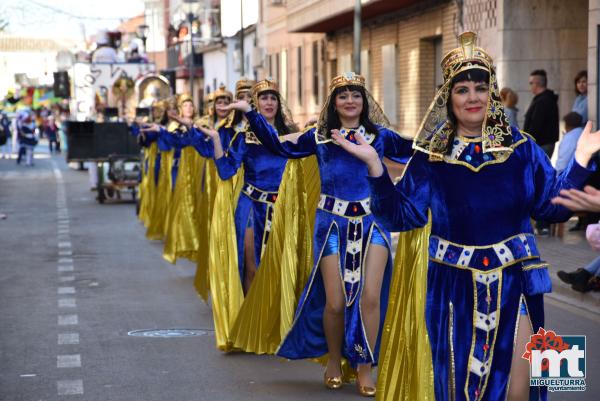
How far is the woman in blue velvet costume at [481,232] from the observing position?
5395mm

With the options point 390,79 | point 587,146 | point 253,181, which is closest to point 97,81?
point 390,79

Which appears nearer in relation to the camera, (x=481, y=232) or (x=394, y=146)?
(x=481, y=232)

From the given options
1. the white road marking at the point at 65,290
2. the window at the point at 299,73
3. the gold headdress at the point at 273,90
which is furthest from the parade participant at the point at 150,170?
the window at the point at 299,73

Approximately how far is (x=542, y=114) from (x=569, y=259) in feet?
11.2

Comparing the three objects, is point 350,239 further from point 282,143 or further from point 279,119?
point 279,119

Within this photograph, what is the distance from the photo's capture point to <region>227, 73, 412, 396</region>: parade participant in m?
7.91

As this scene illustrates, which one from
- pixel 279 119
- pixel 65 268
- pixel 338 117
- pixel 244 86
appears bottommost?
pixel 65 268

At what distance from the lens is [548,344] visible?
211 inches

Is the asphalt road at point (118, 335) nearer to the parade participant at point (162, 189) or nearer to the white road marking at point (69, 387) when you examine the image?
the white road marking at point (69, 387)

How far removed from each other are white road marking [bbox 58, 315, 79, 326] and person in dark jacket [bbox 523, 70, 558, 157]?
7721 millimetres

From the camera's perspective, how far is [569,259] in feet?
46.0

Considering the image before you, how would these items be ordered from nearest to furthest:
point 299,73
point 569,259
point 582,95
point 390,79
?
point 569,259, point 582,95, point 390,79, point 299,73

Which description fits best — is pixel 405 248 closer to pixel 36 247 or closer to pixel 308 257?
pixel 308 257

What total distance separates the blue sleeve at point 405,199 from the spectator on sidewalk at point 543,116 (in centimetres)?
1136
